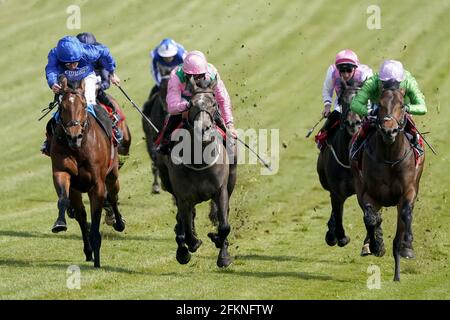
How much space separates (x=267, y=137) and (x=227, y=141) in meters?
13.6

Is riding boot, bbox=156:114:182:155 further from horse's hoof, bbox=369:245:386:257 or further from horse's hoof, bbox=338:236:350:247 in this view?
horse's hoof, bbox=338:236:350:247

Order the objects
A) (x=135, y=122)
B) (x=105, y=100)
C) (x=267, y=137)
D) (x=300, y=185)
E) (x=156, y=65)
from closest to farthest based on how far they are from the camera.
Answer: (x=105, y=100) → (x=156, y=65) → (x=300, y=185) → (x=267, y=137) → (x=135, y=122)

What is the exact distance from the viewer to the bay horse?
470 inches

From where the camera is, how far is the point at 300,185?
2208 cm

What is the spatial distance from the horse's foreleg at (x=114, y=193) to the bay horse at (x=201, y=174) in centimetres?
217

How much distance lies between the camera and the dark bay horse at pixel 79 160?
492 inches

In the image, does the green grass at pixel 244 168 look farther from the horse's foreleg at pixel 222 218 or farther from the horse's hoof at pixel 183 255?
the horse's foreleg at pixel 222 218

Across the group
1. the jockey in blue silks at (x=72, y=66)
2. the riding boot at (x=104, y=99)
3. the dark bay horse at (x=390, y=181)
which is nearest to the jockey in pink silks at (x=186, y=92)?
the jockey in blue silks at (x=72, y=66)

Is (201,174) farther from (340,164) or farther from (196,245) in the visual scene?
(340,164)

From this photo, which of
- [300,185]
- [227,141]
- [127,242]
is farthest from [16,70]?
[227,141]

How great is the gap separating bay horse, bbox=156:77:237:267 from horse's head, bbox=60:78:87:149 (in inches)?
44.4

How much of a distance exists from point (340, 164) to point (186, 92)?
3.14 metres

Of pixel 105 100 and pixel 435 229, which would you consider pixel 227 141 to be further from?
pixel 435 229

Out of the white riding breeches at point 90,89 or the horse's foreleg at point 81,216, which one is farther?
the white riding breeches at point 90,89
